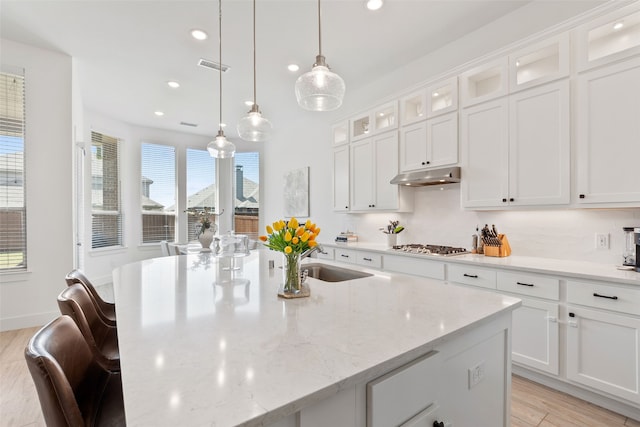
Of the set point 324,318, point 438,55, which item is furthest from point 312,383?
point 438,55

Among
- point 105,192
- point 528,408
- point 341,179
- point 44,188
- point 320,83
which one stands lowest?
point 528,408

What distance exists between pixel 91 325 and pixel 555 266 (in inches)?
120

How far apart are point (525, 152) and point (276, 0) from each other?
2.51m

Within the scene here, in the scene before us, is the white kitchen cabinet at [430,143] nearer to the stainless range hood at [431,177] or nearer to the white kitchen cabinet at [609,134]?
the stainless range hood at [431,177]

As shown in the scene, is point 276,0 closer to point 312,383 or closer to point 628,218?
point 312,383

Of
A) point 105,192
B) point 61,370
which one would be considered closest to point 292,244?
point 61,370

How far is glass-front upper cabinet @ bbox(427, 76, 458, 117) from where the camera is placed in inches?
121

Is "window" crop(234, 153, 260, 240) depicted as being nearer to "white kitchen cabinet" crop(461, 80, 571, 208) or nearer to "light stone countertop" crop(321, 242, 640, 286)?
"light stone countertop" crop(321, 242, 640, 286)

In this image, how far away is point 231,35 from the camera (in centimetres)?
313

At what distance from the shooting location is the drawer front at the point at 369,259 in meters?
3.57

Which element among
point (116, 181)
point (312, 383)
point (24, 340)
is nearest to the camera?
point (312, 383)

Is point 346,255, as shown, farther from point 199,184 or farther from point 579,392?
point 199,184

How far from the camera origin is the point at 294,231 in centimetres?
144

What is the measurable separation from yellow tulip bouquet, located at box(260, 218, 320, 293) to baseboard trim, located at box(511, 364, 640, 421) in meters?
2.17
